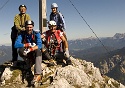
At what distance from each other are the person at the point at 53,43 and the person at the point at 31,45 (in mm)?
1669

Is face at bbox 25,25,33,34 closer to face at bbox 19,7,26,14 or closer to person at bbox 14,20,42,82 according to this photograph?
person at bbox 14,20,42,82

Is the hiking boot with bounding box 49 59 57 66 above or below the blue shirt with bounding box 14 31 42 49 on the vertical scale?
below

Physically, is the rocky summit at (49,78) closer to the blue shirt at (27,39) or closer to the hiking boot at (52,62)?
the hiking boot at (52,62)

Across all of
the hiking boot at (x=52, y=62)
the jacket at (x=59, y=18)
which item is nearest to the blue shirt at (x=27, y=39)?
the hiking boot at (x=52, y=62)

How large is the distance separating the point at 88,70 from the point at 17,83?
656 cm

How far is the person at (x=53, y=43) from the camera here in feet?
47.3

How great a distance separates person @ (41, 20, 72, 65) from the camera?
14.4m

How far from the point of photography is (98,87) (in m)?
14.3

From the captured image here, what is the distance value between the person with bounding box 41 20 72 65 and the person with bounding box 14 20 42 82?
167cm

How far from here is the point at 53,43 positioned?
48.5ft

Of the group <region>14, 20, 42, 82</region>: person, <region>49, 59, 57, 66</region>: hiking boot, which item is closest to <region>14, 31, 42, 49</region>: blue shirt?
<region>14, 20, 42, 82</region>: person

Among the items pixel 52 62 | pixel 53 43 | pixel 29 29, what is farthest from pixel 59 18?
pixel 29 29

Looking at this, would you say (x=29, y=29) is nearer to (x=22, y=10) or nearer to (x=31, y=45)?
(x=31, y=45)

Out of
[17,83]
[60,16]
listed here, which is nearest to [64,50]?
[60,16]
